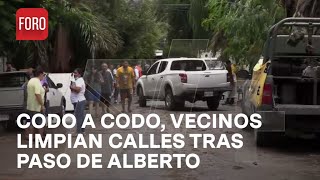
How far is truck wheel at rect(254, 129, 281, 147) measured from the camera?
1103cm

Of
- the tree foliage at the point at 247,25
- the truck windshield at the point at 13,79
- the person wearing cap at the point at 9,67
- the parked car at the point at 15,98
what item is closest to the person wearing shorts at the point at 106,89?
the parked car at the point at 15,98

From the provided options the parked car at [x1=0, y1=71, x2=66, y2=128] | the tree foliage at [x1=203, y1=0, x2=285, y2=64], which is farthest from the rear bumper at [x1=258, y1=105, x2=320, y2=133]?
the tree foliage at [x1=203, y1=0, x2=285, y2=64]

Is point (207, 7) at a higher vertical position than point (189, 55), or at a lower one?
higher

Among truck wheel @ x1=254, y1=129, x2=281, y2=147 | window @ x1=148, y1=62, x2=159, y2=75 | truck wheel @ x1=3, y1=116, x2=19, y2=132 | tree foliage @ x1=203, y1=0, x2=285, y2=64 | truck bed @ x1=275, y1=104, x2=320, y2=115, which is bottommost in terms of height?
truck wheel @ x1=3, y1=116, x2=19, y2=132

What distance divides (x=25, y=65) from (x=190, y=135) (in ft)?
25.2

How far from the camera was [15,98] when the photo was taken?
1417cm

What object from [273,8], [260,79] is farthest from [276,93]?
[273,8]

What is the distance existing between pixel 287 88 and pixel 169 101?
18.0 feet

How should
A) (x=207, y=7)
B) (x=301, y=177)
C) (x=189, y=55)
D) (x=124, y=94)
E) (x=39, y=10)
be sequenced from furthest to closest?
(x=207, y=7) < (x=189, y=55) < (x=124, y=94) < (x=39, y=10) < (x=301, y=177)

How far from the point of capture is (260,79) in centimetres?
1111

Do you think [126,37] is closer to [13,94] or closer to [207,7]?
[207,7]

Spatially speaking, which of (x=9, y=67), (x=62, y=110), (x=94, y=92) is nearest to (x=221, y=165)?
(x=94, y=92)

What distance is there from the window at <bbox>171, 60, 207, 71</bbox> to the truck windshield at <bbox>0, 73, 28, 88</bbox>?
4.23 m

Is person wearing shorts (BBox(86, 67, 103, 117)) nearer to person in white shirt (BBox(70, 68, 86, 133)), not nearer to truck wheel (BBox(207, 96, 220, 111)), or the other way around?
person in white shirt (BBox(70, 68, 86, 133))
